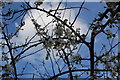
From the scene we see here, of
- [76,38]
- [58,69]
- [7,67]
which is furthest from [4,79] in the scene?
[76,38]

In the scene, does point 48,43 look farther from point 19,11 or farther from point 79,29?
point 19,11

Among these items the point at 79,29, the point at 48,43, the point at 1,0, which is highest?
the point at 1,0

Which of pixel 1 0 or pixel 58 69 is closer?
pixel 58 69

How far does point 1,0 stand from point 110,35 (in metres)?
1.34

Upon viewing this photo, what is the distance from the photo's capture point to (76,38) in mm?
2182

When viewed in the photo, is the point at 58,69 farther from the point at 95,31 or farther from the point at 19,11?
the point at 19,11

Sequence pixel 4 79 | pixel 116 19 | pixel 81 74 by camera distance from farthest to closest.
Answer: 1. pixel 81 74
2. pixel 4 79
3. pixel 116 19

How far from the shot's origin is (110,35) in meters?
2.18

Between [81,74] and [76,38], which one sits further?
[81,74]

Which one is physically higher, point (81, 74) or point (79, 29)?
point (79, 29)

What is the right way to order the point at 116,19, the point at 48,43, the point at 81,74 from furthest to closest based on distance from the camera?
1. the point at 81,74
2. the point at 116,19
3. the point at 48,43

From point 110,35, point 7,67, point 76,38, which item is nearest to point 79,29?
point 76,38

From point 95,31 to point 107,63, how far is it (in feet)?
1.85

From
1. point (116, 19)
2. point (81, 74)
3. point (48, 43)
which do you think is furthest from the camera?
point (81, 74)
